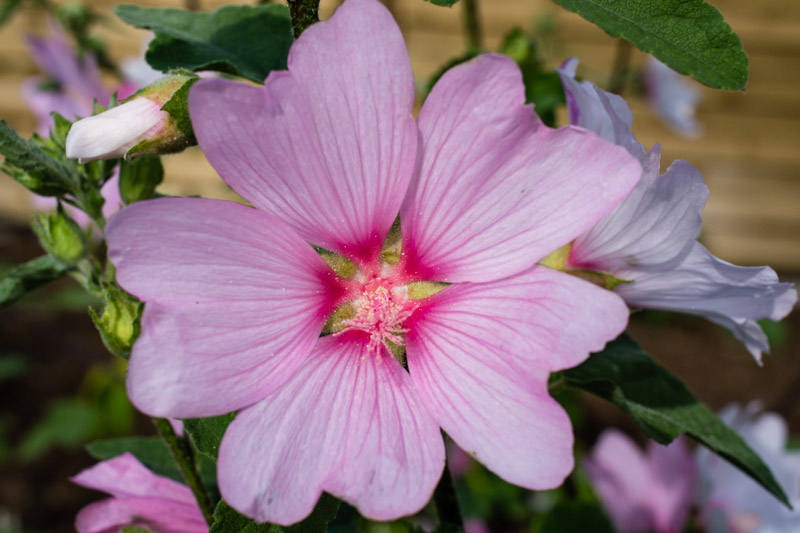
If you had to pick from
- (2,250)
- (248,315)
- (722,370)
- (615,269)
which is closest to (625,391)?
(615,269)

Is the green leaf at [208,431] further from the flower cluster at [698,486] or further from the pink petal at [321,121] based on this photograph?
the flower cluster at [698,486]

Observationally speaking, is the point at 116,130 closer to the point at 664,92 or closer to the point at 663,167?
the point at 664,92

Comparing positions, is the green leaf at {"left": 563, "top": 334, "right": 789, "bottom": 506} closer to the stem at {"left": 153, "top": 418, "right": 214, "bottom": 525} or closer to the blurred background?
the stem at {"left": 153, "top": 418, "right": 214, "bottom": 525}

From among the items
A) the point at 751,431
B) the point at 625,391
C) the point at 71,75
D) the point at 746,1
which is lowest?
the point at 746,1

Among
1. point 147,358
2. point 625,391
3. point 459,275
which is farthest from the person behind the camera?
point 625,391

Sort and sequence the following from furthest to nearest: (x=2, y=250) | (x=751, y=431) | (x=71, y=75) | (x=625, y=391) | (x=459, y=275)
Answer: (x=2, y=250) → (x=71, y=75) → (x=751, y=431) → (x=625, y=391) → (x=459, y=275)

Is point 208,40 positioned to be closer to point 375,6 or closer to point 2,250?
point 375,6

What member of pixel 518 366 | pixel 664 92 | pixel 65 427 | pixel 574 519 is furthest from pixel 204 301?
pixel 65 427
